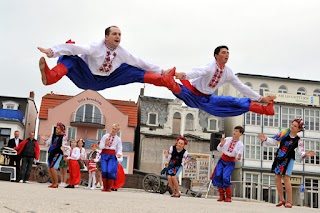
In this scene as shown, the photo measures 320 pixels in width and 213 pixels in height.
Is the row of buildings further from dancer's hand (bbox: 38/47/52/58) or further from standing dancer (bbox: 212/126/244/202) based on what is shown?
dancer's hand (bbox: 38/47/52/58)

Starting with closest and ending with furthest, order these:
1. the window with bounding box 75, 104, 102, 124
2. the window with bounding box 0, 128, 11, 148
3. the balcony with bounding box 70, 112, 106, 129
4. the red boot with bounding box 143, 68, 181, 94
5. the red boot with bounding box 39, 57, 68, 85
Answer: the red boot with bounding box 39, 57, 68, 85 → the red boot with bounding box 143, 68, 181, 94 → the window with bounding box 0, 128, 11, 148 → the balcony with bounding box 70, 112, 106, 129 → the window with bounding box 75, 104, 102, 124

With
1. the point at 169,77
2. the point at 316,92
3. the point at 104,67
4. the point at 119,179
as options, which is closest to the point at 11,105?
the point at 316,92

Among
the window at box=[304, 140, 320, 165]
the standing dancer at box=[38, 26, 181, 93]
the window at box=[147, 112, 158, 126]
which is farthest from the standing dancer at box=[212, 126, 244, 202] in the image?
the window at box=[304, 140, 320, 165]

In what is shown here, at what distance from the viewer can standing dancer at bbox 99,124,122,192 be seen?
11.6 meters

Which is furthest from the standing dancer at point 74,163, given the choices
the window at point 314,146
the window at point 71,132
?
the window at point 314,146

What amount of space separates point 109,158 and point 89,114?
1062 inches

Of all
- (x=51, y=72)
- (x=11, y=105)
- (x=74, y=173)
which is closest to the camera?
(x=51, y=72)

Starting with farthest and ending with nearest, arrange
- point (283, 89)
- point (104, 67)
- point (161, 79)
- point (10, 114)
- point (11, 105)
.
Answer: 1. point (283, 89)
2. point (11, 105)
3. point (10, 114)
4. point (161, 79)
5. point (104, 67)

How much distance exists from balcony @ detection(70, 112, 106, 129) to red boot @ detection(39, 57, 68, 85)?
99.8 ft

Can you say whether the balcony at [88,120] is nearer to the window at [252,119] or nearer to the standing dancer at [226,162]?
the window at [252,119]

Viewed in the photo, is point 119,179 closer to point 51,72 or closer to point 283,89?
point 51,72

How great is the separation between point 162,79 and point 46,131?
3113cm

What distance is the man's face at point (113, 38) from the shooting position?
7.83m

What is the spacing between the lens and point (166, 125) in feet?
128
